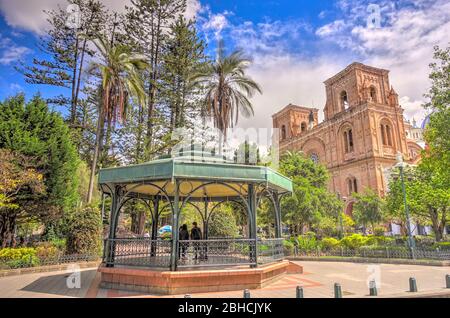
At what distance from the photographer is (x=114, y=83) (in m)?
17.2

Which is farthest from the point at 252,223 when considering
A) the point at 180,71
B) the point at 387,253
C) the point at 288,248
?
the point at 180,71

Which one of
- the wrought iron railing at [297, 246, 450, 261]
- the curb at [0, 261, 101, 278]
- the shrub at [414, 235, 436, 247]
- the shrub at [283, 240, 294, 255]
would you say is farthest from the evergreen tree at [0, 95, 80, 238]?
the shrub at [414, 235, 436, 247]

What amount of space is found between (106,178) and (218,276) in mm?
4397

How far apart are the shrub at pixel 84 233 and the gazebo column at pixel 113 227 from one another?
6.13 m

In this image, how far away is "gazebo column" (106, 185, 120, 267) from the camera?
873 centimetres

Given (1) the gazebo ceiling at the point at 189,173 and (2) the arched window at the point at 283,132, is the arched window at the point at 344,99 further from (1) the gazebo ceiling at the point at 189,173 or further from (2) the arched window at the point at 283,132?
(1) the gazebo ceiling at the point at 189,173

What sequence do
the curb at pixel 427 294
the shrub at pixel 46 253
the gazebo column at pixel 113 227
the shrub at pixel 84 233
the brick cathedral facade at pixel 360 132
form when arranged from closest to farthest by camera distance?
1. the curb at pixel 427 294
2. the gazebo column at pixel 113 227
3. the shrub at pixel 46 253
4. the shrub at pixel 84 233
5. the brick cathedral facade at pixel 360 132

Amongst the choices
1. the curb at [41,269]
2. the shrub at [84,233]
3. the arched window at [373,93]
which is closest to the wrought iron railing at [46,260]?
the curb at [41,269]

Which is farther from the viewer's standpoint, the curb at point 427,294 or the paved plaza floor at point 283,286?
the paved plaza floor at point 283,286

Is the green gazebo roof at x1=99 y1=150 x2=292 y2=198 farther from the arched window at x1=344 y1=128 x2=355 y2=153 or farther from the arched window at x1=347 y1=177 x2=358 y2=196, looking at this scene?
the arched window at x1=344 y1=128 x2=355 y2=153

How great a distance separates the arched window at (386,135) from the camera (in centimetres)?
4025

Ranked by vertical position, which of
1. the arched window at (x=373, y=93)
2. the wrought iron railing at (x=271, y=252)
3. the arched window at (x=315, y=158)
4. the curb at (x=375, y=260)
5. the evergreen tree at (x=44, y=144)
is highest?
the arched window at (x=373, y=93)

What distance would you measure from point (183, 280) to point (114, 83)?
13480mm
